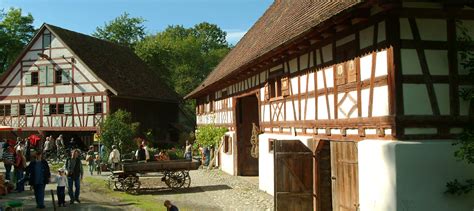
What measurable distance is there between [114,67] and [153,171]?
21111 mm

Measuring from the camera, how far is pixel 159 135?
3822 centimetres

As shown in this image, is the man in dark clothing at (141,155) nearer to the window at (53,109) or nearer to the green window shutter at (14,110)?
the window at (53,109)

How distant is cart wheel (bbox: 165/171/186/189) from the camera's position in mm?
17125

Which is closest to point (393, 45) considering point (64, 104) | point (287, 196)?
point (287, 196)

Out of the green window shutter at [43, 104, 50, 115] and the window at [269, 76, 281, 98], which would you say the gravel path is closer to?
the window at [269, 76, 281, 98]

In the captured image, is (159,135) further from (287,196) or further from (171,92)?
(287,196)

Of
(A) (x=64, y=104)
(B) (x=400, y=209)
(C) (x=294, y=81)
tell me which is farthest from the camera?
(A) (x=64, y=104)

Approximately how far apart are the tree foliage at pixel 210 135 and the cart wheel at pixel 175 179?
19.5ft

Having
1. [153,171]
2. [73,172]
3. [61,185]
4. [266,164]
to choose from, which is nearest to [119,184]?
[153,171]

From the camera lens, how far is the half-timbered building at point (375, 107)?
830 cm

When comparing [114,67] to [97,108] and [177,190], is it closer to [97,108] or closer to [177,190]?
[97,108]

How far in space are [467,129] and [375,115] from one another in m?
1.57

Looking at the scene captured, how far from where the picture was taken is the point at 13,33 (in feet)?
154

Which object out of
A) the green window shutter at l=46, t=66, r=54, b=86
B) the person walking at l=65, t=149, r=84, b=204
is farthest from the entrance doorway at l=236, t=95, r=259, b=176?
the green window shutter at l=46, t=66, r=54, b=86
